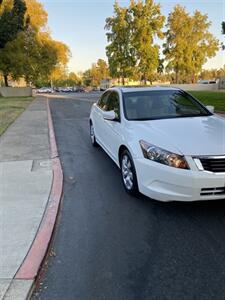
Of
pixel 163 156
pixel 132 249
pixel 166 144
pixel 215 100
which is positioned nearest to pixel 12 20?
pixel 215 100

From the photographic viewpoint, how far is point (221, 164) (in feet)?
12.6

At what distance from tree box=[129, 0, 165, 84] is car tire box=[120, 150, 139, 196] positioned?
163 ft

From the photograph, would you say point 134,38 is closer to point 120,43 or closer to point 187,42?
point 120,43

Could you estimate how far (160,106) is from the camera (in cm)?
568

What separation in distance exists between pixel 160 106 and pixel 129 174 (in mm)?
1499

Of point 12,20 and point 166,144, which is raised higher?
point 12,20

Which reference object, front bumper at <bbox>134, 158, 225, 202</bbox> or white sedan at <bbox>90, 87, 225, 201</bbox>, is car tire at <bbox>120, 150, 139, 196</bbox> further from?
front bumper at <bbox>134, 158, 225, 202</bbox>

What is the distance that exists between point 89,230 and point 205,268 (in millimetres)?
1421

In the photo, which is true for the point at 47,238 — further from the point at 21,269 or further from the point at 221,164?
the point at 221,164

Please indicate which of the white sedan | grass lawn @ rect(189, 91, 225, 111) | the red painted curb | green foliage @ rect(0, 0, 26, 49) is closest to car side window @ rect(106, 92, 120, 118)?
the white sedan

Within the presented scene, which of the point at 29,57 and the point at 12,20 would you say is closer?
the point at 12,20

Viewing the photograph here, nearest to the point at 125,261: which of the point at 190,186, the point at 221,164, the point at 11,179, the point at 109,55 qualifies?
the point at 190,186

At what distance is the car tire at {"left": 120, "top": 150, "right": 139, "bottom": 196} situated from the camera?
4.64 metres

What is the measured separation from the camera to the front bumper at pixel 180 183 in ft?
12.5
